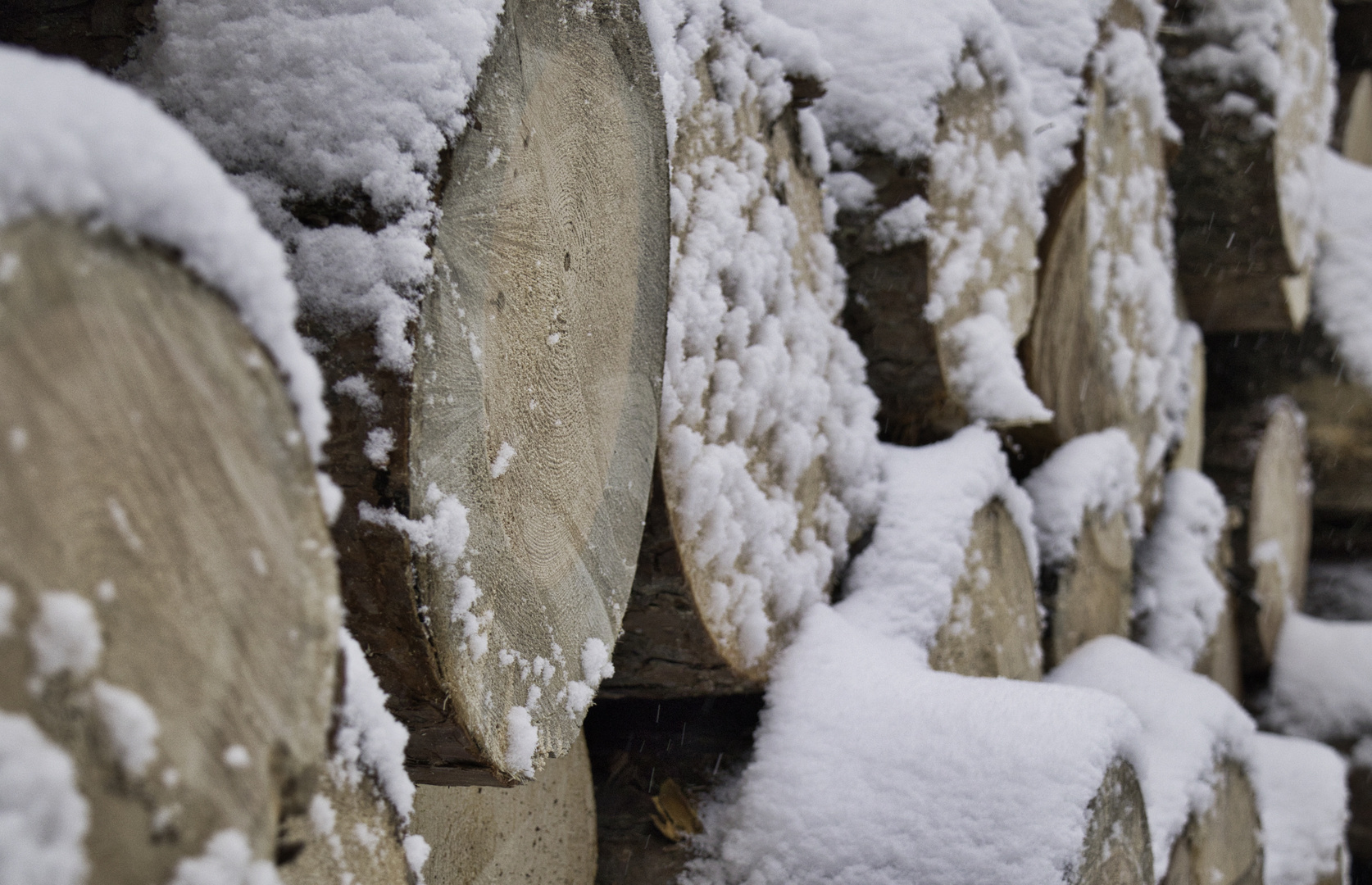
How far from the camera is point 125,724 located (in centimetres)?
34

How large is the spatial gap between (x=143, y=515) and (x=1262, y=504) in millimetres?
2663

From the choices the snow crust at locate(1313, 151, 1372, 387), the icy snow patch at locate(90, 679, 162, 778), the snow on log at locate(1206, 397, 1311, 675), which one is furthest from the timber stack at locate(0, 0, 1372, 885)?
the snow crust at locate(1313, 151, 1372, 387)

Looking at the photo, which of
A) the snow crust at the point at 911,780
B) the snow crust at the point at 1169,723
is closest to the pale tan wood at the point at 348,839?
the snow crust at the point at 911,780

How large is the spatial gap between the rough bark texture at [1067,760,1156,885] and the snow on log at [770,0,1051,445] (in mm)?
559

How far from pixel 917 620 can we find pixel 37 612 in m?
1.03

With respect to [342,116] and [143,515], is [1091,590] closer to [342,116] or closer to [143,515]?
[342,116]

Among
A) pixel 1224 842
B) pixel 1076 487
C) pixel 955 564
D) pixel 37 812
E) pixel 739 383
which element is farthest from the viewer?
pixel 1076 487

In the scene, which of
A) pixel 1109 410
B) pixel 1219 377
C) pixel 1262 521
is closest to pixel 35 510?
pixel 1109 410

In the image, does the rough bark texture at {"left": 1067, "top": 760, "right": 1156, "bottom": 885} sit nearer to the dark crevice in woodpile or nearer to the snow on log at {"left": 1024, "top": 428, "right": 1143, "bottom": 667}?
the dark crevice in woodpile

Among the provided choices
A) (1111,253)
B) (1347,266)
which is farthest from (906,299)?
(1347,266)

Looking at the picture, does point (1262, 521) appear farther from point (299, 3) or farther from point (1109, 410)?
point (299, 3)

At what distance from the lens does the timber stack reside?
1.14 feet

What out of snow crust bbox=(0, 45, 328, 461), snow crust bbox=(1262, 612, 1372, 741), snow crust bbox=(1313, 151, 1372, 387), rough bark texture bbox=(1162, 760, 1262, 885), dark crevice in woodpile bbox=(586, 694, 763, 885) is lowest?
snow crust bbox=(1262, 612, 1372, 741)

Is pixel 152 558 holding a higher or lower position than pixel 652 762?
higher
